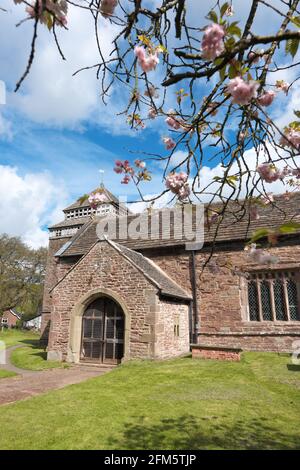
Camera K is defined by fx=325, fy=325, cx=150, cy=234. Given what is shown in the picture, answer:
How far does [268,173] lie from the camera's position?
3.23 meters

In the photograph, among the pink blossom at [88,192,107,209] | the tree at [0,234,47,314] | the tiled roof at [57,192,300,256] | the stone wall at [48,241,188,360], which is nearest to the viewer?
the pink blossom at [88,192,107,209]

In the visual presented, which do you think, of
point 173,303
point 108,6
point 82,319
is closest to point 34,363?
point 82,319

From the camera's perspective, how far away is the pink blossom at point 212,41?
7.10ft

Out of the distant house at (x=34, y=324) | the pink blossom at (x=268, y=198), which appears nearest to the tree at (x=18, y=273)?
the distant house at (x=34, y=324)

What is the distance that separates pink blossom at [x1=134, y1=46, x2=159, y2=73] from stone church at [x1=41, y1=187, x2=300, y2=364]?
375 inches

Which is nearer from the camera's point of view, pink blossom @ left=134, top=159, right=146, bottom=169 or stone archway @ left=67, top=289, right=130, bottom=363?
pink blossom @ left=134, top=159, right=146, bottom=169

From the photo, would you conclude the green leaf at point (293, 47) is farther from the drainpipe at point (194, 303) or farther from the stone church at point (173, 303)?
the drainpipe at point (194, 303)

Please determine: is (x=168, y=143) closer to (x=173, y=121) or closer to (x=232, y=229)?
(x=173, y=121)

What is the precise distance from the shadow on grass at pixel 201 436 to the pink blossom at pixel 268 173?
151 inches

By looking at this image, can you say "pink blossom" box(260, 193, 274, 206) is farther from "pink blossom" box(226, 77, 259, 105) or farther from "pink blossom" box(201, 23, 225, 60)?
"pink blossom" box(201, 23, 225, 60)

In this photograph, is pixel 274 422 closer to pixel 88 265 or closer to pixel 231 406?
pixel 231 406

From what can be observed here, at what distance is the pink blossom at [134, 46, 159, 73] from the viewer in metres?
2.95

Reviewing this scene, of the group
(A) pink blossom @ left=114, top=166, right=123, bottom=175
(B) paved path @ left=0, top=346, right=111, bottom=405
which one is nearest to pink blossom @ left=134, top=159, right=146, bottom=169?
A: (A) pink blossom @ left=114, top=166, right=123, bottom=175

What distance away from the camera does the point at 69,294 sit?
14234 mm
